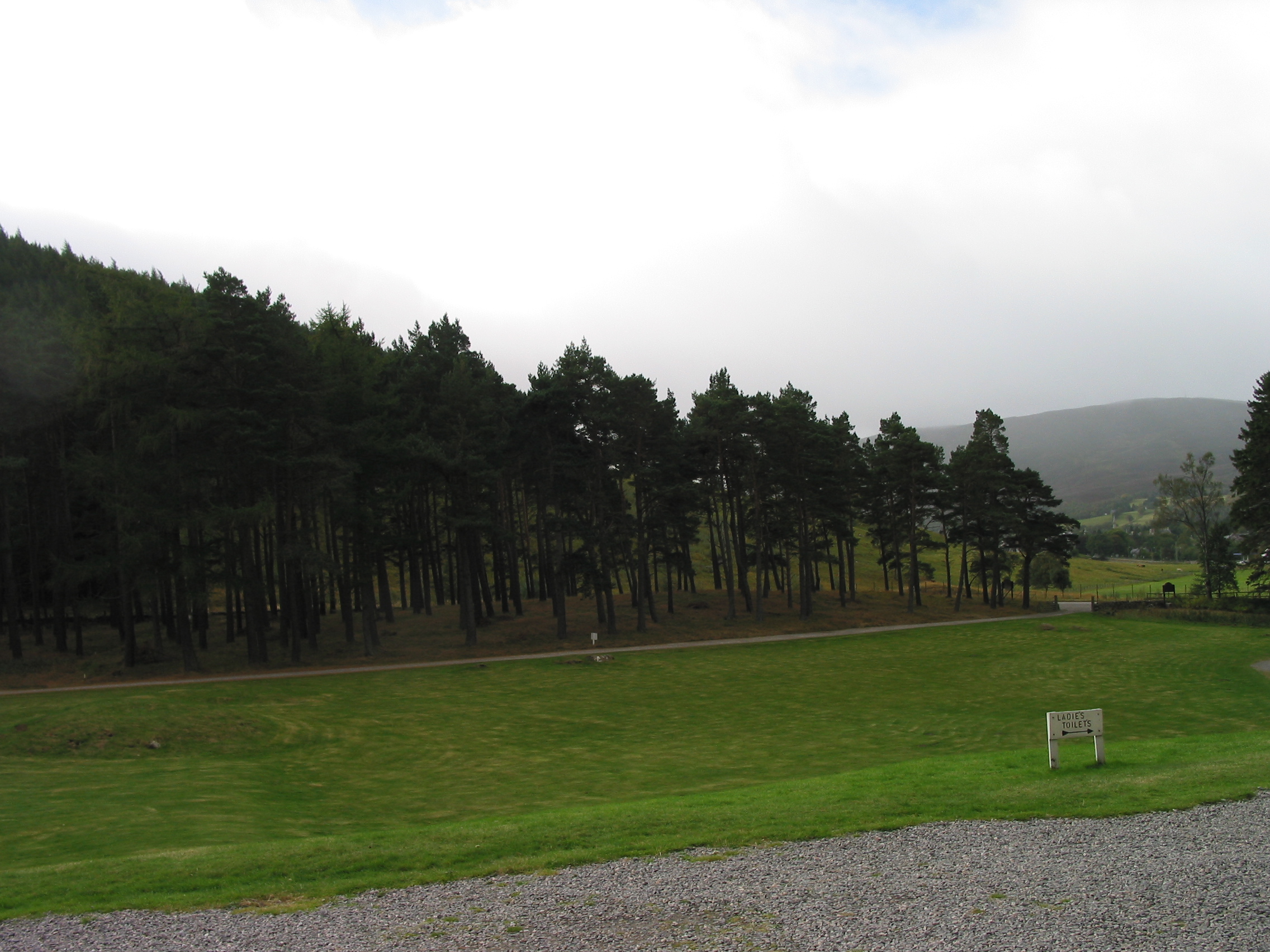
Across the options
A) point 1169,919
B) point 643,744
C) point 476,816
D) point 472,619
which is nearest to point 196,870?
point 476,816

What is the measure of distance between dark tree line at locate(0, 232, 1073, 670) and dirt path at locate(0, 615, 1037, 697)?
299 centimetres

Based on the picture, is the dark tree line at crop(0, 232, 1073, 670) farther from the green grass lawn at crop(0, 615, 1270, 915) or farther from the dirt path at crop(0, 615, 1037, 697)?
the green grass lawn at crop(0, 615, 1270, 915)

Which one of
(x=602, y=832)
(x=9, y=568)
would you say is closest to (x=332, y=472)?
(x=9, y=568)

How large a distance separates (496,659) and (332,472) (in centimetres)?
1178

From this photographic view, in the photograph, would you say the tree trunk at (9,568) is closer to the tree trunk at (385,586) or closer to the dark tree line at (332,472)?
the dark tree line at (332,472)

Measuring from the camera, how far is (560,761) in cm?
1978

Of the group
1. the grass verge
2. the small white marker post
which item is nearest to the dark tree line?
the grass verge

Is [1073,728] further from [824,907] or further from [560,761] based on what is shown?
[560,761]

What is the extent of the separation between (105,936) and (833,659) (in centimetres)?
3413

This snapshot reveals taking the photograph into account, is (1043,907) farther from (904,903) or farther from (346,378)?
(346,378)

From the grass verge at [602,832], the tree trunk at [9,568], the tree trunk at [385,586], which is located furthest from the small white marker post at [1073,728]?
the tree trunk at [9,568]

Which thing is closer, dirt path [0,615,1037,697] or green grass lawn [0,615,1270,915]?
green grass lawn [0,615,1270,915]

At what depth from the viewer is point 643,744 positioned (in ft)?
71.5

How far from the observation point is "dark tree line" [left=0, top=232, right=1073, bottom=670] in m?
33.2
